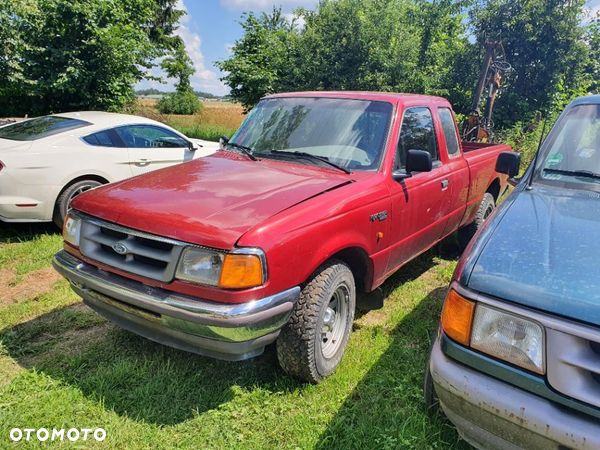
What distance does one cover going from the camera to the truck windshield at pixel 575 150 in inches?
110

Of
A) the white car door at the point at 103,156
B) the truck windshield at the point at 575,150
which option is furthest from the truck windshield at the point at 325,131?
the white car door at the point at 103,156

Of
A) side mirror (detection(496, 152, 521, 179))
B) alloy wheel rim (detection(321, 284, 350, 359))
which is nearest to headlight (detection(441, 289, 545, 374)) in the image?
alloy wheel rim (detection(321, 284, 350, 359))

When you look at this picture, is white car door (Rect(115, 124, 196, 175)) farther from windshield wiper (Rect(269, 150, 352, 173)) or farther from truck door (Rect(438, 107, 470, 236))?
truck door (Rect(438, 107, 470, 236))

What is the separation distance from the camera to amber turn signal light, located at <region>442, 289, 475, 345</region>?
6.15 ft

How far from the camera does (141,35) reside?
12469 mm

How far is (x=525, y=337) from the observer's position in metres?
1.73

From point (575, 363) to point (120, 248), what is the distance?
2.31m

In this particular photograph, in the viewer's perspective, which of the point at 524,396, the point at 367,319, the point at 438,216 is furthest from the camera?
the point at 438,216

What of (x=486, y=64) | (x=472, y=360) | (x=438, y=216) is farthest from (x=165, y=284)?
(x=486, y=64)

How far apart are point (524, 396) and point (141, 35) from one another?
44.3 ft

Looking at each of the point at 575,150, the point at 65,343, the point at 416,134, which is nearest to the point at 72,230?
the point at 65,343

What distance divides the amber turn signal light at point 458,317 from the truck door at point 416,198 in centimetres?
142

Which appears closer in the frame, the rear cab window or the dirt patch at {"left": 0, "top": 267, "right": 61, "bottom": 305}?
the dirt patch at {"left": 0, "top": 267, "right": 61, "bottom": 305}

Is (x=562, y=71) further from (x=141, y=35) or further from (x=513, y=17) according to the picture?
(x=141, y=35)
